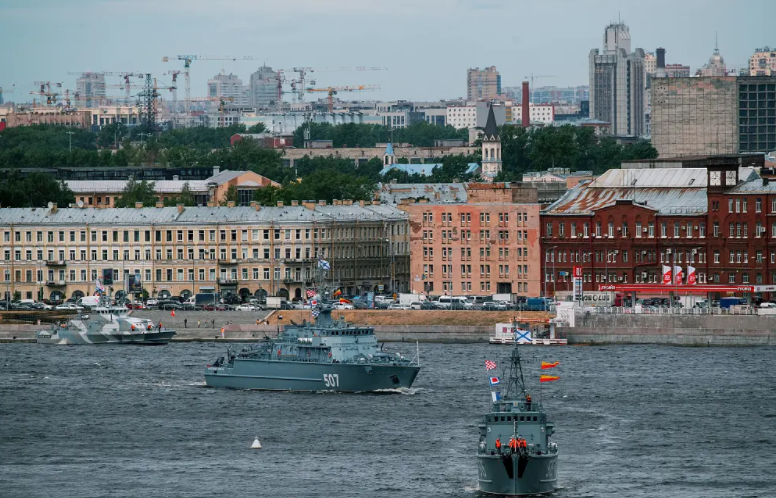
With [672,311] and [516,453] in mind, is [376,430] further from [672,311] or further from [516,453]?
[672,311]

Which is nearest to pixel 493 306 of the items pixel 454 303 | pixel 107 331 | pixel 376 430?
pixel 454 303

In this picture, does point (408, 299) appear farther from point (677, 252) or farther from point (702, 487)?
point (702, 487)

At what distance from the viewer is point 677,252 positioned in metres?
146

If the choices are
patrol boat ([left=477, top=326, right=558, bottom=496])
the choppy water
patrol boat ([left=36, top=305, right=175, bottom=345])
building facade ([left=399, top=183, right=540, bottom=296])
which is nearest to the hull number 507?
the choppy water

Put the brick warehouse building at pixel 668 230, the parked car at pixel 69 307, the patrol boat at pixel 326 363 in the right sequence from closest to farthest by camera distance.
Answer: the patrol boat at pixel 326 363, the brick warehouse building at pixel 668 230, the parked car at pixel 69 307

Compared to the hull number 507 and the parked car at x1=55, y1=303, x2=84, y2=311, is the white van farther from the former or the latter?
the hull number 507

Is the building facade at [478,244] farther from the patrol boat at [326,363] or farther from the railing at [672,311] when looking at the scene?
the patrol boat at [326,363]

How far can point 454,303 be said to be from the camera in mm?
143375

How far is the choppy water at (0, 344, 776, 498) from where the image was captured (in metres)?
77.3

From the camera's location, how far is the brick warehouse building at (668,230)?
14250 cm

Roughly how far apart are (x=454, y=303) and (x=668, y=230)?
51.8 ft

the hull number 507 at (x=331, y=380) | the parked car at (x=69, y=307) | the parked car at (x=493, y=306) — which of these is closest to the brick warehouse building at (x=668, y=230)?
the parked car at (x=493, y=306)

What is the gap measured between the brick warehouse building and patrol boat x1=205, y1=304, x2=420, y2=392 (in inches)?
1569

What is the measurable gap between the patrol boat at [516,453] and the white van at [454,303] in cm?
6747
